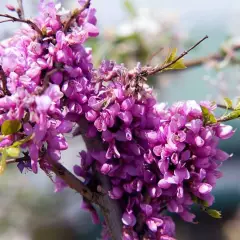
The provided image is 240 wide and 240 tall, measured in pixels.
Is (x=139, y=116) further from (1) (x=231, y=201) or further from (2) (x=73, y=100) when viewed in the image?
(1) (x=231, y=201)

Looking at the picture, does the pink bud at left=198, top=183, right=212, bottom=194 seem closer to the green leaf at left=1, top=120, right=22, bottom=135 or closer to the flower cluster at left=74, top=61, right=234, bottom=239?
the flower cluster at left=74, top=61, right=234, bottom=239

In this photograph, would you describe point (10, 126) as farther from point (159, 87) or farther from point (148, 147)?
point (159, 87)

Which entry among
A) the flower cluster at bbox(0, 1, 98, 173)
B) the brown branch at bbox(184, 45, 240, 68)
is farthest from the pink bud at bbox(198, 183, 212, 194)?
the brown branch at bbox(184, 45, 240, 68)

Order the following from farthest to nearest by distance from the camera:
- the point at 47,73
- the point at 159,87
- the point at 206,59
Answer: the point at 159,87 → the point at 206,59 → the point at 47,73

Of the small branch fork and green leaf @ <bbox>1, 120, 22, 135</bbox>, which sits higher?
the small branch fork

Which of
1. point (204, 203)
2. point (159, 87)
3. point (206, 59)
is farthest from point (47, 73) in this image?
point (159, 87)

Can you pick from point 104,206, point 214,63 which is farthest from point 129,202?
point 214,63
